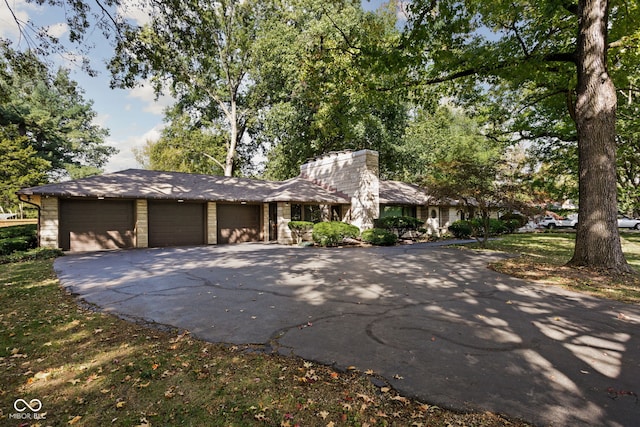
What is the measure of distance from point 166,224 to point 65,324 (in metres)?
12.9

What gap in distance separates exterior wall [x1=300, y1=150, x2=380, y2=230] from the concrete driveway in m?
10.1

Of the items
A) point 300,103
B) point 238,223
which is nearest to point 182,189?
point 238,223

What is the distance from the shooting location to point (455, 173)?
44.2 feet

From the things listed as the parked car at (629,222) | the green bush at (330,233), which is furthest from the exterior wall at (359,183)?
the parked car at (629,222)

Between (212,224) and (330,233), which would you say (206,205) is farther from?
(330,233)

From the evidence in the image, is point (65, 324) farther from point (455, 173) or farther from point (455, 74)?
point (455, 173)

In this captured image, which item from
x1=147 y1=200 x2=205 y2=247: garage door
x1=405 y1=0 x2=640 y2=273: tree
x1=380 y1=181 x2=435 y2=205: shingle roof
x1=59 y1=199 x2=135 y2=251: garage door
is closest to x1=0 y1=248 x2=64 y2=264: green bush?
x1=59 y1=199 x2=135 y2=251: garage door

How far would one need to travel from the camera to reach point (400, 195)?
A: 22000mm

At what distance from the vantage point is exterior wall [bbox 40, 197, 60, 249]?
13305mm

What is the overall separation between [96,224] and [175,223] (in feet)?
11.4

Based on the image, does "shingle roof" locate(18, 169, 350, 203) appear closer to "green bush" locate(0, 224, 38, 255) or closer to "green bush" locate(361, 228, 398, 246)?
"green bush" locate(0, 224, 38, 255)

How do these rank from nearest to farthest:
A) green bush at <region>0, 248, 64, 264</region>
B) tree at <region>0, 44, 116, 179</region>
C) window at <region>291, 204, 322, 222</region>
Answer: green bush at <region>0, 248, 64, 264</region> < window at <region>291, 204, 322, 222</region> < tree at <region>0, 44, 116, 179</region>

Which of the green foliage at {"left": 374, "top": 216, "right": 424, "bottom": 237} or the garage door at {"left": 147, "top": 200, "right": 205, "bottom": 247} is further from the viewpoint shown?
the green foliage at {"left": 374, "top": 216, "right": 424, "bottom": 237}

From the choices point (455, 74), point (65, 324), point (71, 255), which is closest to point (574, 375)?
point (65, 324)
